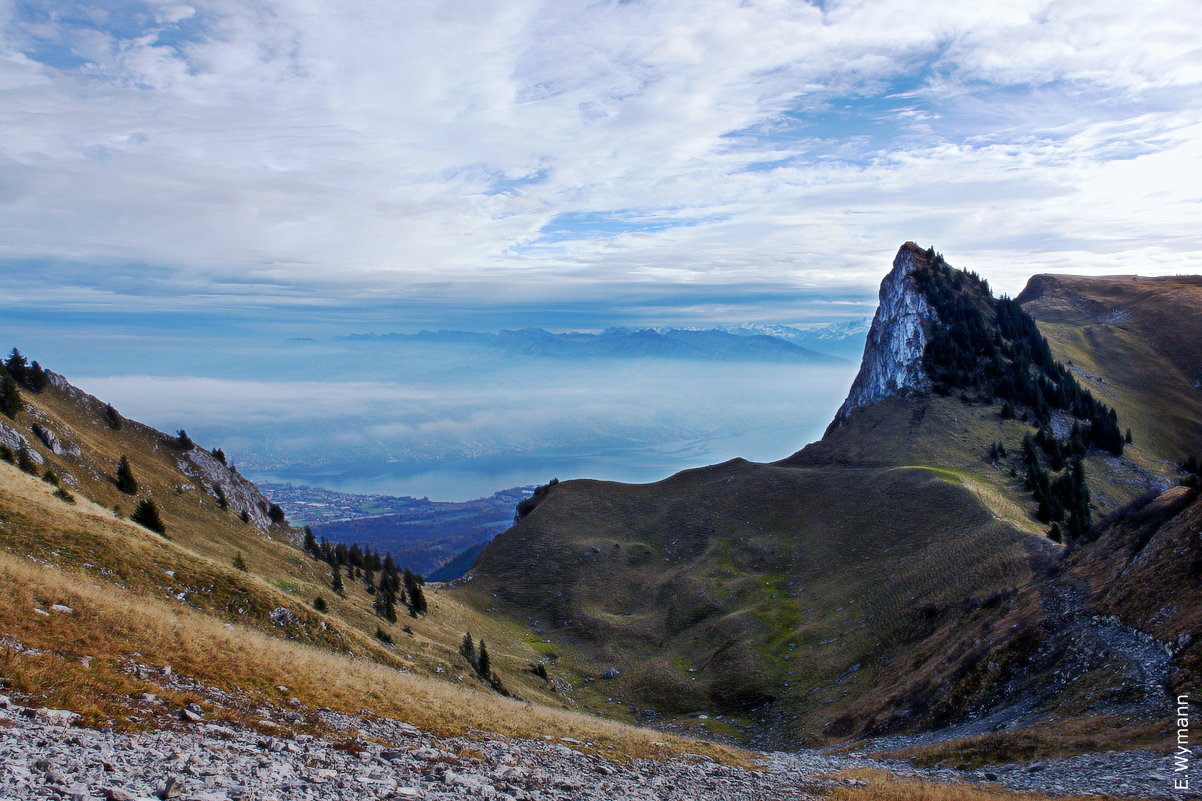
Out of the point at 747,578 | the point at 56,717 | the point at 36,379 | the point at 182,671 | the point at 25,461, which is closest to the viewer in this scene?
the point at 56,717

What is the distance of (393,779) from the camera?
14.3 m

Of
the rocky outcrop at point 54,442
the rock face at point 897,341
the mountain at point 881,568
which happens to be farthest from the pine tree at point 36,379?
the rock face at point 897,341

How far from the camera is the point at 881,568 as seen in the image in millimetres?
63625

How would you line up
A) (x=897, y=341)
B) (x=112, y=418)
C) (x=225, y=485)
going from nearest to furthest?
(x=112, y=418) < (x=225, y=485) < (x=897, y=341)

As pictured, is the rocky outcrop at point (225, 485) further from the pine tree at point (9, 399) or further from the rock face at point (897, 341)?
the rock face at point (897, 341)

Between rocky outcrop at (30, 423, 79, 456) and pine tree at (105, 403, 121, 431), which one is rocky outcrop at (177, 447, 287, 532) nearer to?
pine tree at (105, 403, 121, 431)

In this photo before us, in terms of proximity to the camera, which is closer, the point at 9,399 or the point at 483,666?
the point at 483,666

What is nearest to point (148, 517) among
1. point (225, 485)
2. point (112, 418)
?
point (225, 485)

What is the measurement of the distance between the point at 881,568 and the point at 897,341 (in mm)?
80800

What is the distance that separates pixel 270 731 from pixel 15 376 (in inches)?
2911

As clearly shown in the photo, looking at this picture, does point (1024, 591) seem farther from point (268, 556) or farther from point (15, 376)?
point (15, 376)

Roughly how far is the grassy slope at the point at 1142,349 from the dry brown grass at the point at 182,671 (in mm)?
133426

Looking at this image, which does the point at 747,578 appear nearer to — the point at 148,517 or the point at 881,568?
the point at 881,568

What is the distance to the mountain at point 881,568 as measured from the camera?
110 feet
